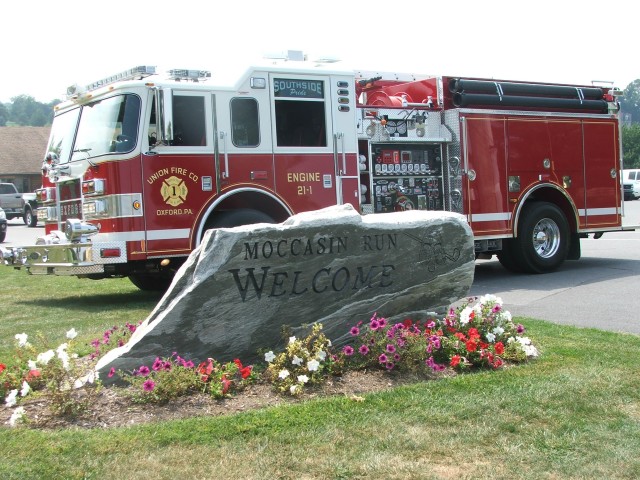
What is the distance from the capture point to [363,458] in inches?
173

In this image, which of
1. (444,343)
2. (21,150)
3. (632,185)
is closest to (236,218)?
(444,343)

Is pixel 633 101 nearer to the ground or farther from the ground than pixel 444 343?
farther from the ground

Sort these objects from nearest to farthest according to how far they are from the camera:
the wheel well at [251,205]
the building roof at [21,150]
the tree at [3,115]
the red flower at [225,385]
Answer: the red flower at [225,385]
the wheel well at [251,205]
the building roof at [21,150]
the tree at [3,115]

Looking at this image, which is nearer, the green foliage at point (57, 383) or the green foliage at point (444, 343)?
the green foliage at point (57, 383)

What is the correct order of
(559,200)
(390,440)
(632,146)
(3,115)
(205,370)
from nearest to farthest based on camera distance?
(390,440) < (205,370) < (559,200) < (632,146) < (3,115)

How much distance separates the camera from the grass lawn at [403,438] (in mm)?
4258

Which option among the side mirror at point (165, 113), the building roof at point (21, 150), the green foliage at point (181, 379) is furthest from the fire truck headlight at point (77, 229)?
the building roof at point (21, 150)

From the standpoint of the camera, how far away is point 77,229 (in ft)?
32.0

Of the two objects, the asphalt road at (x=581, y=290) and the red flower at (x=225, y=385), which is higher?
the red flower at (x=225, y=385)

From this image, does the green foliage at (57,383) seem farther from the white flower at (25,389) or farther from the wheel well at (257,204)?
the wheel well at (257,204)

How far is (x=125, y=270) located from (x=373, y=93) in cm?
490

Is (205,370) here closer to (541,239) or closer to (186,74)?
(186,74)

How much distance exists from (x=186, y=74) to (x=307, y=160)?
1.96 m

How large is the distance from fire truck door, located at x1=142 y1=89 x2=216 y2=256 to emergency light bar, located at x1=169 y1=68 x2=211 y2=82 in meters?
0.22
